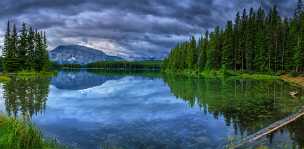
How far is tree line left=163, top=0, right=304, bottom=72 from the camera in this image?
68.8 metres

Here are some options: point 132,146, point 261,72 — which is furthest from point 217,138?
point 261,72

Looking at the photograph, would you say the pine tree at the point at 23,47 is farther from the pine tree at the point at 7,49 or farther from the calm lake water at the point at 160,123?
the calm lake water at the point at 160,123

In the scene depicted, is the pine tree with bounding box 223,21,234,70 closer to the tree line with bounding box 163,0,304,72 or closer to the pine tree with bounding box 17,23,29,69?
the tree line with bounding box 163,0,304,72

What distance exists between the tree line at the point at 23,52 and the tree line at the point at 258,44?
155ft

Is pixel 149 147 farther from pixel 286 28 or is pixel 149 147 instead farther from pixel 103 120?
pixel 286 28

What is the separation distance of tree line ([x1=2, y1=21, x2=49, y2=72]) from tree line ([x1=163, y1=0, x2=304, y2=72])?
4712 centimetres

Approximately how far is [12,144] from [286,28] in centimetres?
7521

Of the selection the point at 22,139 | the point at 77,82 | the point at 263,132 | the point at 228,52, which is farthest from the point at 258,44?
the point at 22,139

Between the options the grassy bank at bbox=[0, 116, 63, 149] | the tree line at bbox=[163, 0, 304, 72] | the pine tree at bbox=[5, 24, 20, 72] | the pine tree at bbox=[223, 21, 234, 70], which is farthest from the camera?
the pine tree at bbox=[223, 21, 234, 70]

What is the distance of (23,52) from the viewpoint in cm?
8344

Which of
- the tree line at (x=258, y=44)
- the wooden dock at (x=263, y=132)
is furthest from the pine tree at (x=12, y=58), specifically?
the wooden dock at (x=263, y=132)

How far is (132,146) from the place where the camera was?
45.6 ft

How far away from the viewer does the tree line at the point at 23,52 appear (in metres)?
79.9

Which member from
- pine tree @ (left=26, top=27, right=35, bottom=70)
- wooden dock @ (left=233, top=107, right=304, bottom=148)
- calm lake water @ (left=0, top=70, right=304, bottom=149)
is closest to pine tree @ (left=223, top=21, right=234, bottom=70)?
pine tree @ (left=26, top=27, right=35, bottom=70)
